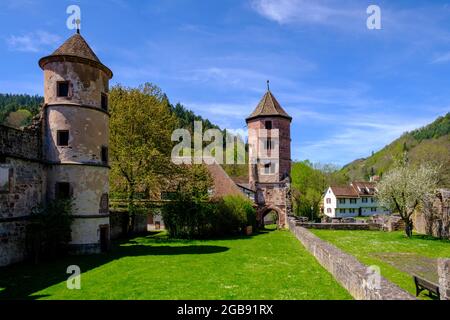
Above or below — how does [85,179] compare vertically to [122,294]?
above

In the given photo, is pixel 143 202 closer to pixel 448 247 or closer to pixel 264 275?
pixel 264 275

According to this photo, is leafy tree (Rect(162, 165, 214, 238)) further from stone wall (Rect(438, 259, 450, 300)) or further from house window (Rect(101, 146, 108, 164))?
stone wall (Rect(438, 259, 450, 300))

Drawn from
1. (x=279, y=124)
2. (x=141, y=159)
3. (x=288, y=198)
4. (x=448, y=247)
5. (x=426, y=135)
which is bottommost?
(x=448, y=247)

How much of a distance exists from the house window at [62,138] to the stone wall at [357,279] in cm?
1486

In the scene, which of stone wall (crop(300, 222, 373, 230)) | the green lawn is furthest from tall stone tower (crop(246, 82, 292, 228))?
the green lawn

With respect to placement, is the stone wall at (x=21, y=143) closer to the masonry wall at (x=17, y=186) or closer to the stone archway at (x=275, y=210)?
the masonry wall at (x=17, y=186)

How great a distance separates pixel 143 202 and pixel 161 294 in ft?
61.4

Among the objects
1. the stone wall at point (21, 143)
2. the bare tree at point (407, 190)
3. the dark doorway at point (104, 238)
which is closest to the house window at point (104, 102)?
the stone wall at point (21, 143)

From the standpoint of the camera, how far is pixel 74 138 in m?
19.5

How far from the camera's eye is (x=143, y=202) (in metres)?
Answer: 29.4

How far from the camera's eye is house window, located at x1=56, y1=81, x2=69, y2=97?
19.5 metres

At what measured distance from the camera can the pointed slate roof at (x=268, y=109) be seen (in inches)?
1635
